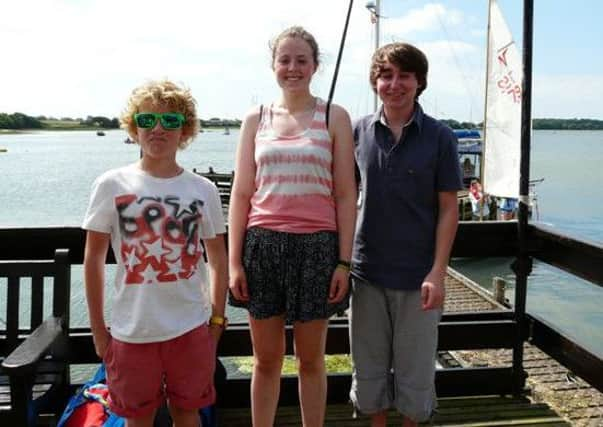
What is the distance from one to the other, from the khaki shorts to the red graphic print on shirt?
77cm

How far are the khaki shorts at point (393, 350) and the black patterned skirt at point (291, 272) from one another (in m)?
0.23

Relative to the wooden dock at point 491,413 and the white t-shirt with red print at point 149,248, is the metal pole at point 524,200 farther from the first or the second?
the white t-shirt with red print at point 149,248

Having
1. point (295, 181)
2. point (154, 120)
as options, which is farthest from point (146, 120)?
point (295, 181)

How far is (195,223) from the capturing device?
2191mm

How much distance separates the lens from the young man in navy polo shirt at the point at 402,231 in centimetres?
237

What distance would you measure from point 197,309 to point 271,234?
0.38m

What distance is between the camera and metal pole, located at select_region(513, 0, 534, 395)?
3.17m

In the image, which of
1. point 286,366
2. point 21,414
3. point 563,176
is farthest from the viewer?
point 563,176

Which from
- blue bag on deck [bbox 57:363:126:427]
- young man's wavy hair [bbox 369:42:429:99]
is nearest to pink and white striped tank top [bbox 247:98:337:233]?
young man's wavy hair [bbox 369:42:429:99]

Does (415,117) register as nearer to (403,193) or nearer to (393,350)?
(403,193)

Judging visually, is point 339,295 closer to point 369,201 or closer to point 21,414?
point 369,201

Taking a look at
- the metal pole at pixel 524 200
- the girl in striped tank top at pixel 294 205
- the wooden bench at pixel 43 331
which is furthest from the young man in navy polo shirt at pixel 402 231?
the wooden bench at pixel 43 331

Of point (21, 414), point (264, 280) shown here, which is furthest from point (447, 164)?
point (21, 414)

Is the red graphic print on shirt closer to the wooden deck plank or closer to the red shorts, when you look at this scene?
the red shorts
